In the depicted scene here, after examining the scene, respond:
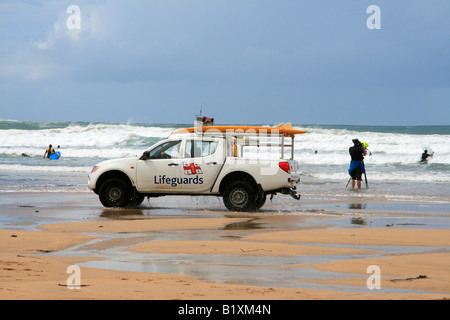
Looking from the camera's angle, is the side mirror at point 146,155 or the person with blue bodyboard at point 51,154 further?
the person with blue bodyboard at point 51,154

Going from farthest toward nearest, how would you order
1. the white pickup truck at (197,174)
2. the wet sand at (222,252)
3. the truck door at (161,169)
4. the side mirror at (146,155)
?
the side mirror at (146,155) → the truck door at (161,169) → the white pickup truck at (197,174) → the wet sand at (222,252)

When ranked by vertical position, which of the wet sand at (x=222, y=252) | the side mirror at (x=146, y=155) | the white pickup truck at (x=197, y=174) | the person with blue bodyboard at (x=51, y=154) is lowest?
the wet sand at (x=222, y=252)

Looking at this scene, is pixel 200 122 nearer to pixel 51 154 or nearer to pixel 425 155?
pixel 425 155

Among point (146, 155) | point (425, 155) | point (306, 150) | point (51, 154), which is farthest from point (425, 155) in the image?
point (146, 155)

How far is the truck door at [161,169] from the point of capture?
15.7 metres

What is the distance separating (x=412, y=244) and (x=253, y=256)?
2.88 meters

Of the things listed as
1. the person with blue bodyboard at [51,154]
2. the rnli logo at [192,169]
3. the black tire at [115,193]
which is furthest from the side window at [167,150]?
the person with blue bodyboard at [51,154]

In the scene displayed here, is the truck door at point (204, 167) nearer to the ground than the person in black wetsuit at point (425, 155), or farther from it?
nearer to the ground

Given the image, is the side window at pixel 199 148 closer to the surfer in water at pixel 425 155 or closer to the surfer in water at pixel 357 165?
the surfer in water at pixel 357 165

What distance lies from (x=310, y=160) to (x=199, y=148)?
2693 cm

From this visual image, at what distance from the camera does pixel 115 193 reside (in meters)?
16.0

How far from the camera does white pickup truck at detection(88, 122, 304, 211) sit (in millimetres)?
15332

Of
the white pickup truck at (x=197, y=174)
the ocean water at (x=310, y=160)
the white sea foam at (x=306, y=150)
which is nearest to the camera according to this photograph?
the white pickup truck at (x=197, y=174)
